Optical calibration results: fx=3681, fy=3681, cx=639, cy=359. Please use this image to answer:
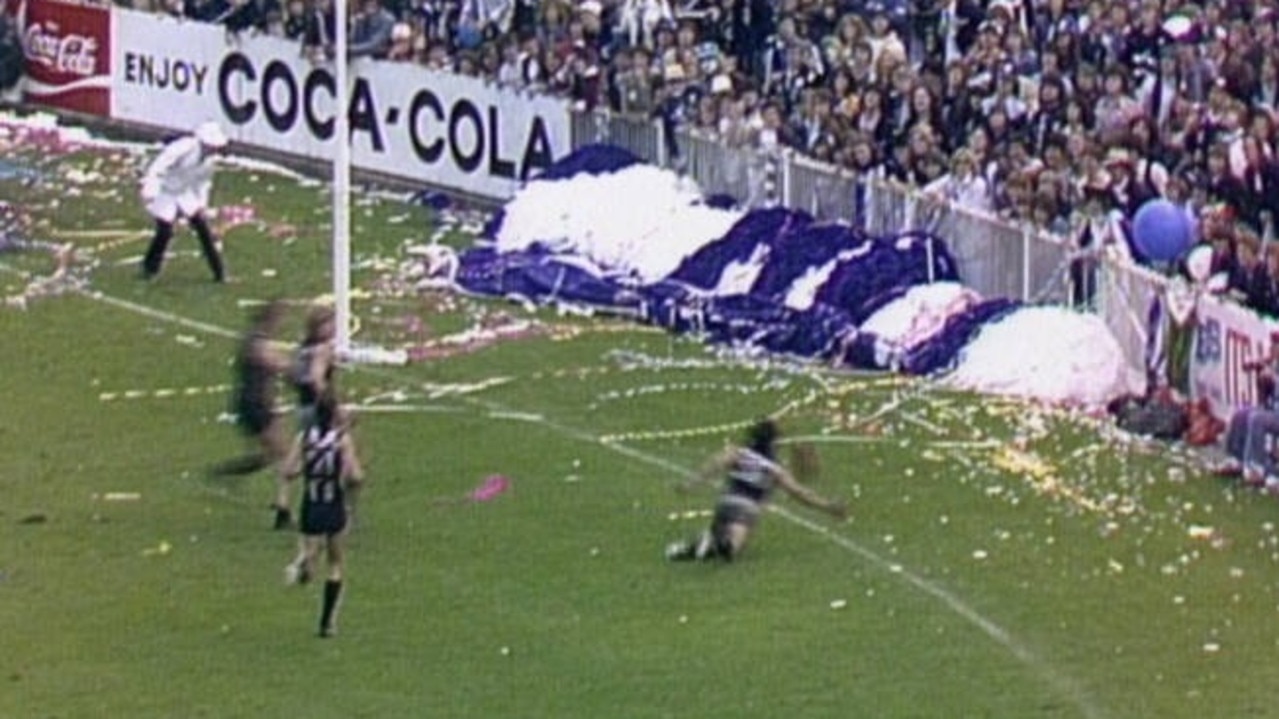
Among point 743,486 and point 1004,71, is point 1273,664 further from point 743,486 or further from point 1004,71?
point 1004,71

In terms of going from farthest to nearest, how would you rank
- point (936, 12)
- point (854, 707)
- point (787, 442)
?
point (936, 12) → point (787, 442) → point (854, 707)

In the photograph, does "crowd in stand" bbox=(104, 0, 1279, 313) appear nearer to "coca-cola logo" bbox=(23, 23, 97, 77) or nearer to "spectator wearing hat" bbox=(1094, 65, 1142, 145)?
"spectator wearing hat" bbox=(1094, 65, 1142, 145)

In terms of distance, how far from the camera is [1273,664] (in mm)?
24266

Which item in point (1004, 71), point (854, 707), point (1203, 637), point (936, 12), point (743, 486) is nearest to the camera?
point (854, 707)

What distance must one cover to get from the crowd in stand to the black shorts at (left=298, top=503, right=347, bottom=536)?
376 inches

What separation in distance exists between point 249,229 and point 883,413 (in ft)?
38.3

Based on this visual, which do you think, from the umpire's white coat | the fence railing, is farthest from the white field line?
the fence railing

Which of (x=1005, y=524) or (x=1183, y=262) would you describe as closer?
(x=1005, y=524)

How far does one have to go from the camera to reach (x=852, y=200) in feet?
121

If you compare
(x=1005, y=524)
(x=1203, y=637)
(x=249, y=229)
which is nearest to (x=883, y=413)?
(x=1005, y=524)

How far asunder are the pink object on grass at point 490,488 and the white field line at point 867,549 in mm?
1300

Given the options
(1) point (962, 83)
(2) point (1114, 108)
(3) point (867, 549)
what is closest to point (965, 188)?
(2) point (1114, 108)

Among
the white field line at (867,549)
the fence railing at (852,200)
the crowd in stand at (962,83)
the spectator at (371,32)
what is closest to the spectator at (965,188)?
the crowd in stand at (962,83)

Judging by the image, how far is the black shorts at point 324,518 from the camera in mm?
24859
